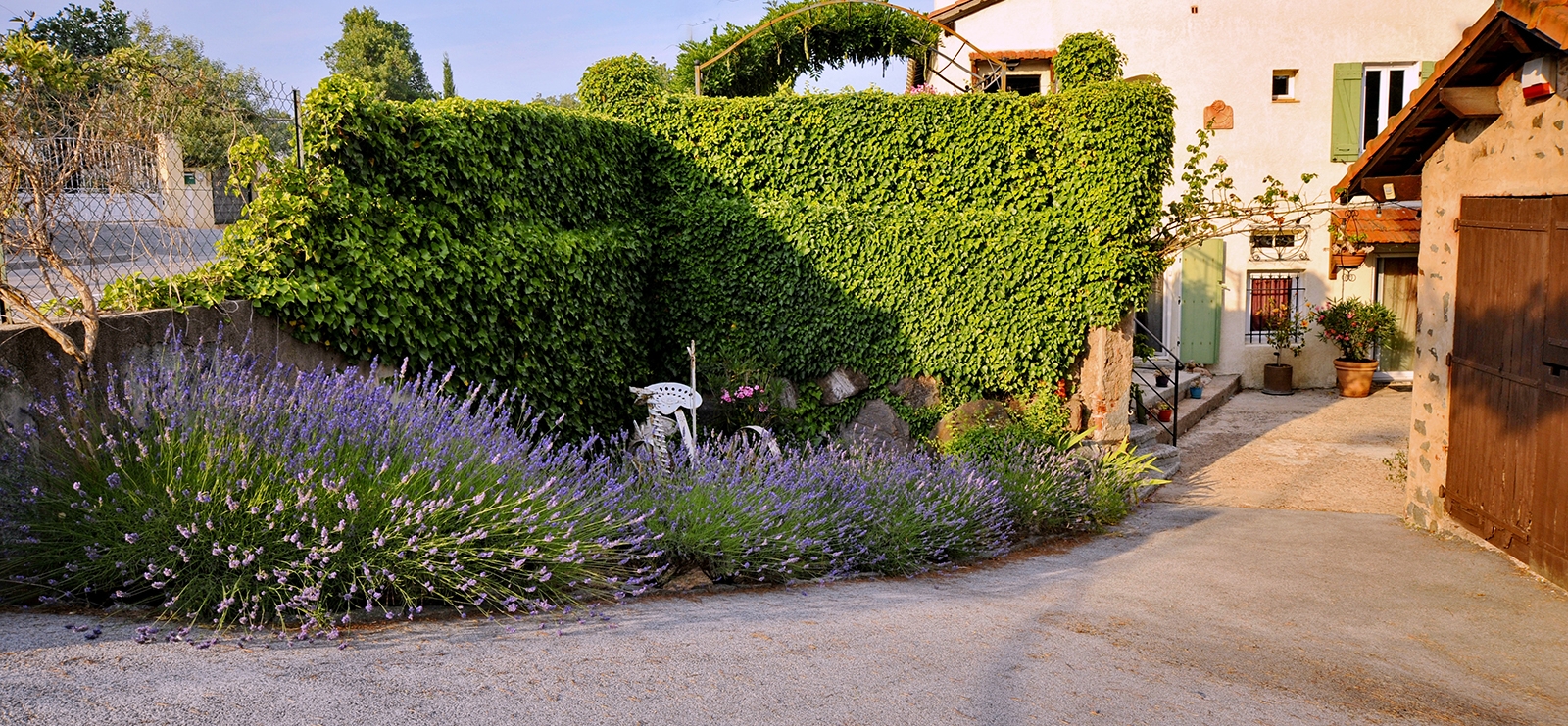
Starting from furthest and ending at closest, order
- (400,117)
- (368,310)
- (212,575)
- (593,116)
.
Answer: (593,116) < (400,117) < (368,310) < (212,575)

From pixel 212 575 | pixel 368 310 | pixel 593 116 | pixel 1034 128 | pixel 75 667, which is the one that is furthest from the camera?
pixel 1034 128

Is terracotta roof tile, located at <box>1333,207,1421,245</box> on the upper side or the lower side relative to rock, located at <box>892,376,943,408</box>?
upper

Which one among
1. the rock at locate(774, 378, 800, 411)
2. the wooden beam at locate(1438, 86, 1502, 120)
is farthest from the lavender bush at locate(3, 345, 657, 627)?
the wooden beam at locate(1438, 86, 1502, 120)

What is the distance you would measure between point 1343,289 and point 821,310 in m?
9.48

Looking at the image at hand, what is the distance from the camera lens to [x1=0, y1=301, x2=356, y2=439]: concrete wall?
4281 mm

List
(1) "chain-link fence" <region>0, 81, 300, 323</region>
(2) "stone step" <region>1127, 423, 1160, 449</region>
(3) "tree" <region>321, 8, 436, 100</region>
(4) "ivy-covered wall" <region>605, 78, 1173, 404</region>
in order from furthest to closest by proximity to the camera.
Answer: (3) "tree" <region>321, 8, 436, 100</region>
(2) "stone step" <region>1127, 423, 1160, 449</region>
(4) "ivy-covered wall" <region>605, 78, 1173, 404</region>
(1) "chain-link fence" <region>0, 81, 300, 323</region>

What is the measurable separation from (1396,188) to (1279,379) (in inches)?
286

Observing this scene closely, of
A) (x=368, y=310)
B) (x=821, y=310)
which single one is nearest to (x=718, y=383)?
(x=821, y=310)

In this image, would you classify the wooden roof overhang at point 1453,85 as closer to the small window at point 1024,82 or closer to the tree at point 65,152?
the small window at point 1024,82

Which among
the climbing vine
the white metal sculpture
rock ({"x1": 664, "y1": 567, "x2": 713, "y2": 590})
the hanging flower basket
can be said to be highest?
the climbing vine

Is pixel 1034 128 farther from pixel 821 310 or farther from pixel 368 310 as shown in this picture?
pixel 368 310

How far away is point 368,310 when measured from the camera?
20.2 feet

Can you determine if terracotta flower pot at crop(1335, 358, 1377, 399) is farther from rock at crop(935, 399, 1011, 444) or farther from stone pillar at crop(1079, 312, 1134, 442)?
rock at crop(935, 399, 1011, 444)

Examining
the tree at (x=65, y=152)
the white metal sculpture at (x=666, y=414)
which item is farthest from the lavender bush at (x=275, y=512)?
the white metal sculpture at (x=666, y=414)
